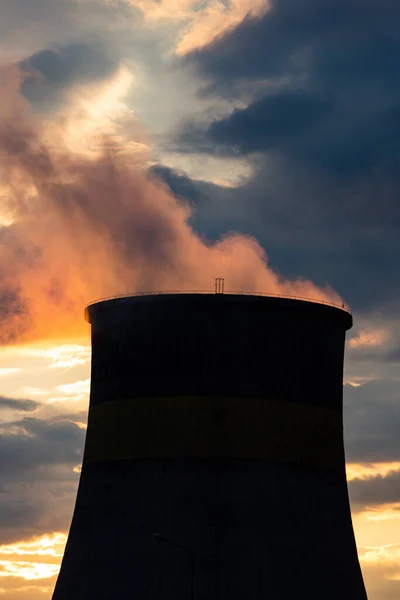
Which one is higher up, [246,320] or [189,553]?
[246,320]

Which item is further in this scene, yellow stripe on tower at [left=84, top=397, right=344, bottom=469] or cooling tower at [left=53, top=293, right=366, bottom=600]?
yellow stripe on tower at [left=84, top=397, right=344, bottom=469]

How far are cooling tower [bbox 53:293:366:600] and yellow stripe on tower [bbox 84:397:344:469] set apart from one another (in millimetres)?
44

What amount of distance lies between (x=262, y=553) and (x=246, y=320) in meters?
7.72

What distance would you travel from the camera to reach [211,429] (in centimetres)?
3706

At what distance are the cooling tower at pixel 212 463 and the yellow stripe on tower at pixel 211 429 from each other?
0.04 meters

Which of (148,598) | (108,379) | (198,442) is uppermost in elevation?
(108,379)

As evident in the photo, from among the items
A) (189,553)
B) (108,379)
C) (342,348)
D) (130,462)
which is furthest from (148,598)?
(342,348)

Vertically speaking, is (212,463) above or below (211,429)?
below

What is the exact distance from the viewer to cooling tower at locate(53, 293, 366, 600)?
36562 millimetres

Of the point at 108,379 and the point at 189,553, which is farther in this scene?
the point at 108,379

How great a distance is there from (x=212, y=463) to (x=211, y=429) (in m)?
1.14

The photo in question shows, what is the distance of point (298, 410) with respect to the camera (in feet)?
126

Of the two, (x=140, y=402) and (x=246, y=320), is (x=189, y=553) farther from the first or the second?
(x=246, y=320)

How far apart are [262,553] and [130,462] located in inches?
212
